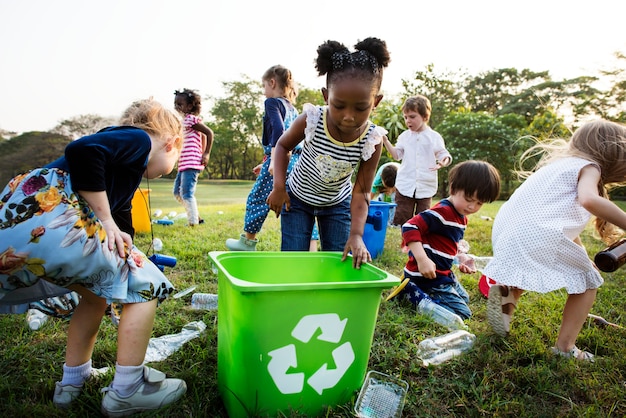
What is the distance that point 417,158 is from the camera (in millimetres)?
3699

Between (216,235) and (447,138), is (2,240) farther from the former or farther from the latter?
(447,138)

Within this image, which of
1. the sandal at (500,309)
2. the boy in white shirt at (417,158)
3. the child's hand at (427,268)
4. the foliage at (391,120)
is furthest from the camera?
the foliage at (391,120)

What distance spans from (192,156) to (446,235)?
289cm

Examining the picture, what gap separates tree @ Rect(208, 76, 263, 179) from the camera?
21.8 meters

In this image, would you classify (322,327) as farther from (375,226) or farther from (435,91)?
(435,91)

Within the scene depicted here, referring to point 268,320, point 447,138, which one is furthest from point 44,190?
point 447,138

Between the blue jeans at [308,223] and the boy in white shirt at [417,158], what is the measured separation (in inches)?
76.2

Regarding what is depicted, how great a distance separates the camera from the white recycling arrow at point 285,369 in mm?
1002

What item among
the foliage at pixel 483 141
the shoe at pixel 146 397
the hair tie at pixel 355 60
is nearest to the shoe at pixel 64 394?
the shoe at pixel 146 397

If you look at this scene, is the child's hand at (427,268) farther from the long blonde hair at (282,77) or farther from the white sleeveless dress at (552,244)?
the long blonde hair at (282,77)

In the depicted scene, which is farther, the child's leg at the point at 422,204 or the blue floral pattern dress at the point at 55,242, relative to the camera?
the child's leg at the point at 422,204

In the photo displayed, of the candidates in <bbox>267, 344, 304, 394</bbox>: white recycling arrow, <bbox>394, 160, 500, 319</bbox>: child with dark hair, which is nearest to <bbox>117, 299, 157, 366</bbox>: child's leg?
<bbox>267, 344, 304, 394</bbox>: white recycling arrow

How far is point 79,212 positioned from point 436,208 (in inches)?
66.5

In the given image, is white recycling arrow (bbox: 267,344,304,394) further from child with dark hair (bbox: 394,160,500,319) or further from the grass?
child with dark hair (bbox: 394,160,500,319)
